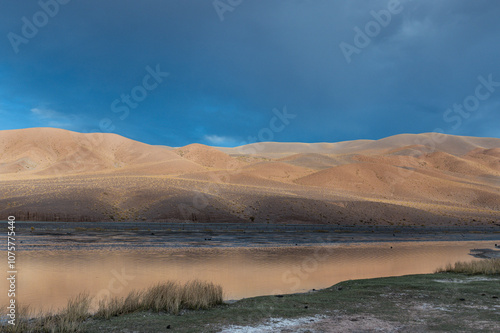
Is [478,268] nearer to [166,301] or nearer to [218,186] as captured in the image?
[166,301]

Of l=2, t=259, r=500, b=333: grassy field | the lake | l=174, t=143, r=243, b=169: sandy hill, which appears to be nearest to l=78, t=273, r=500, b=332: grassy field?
l=2, t=259, r=500, b=333: grassy field

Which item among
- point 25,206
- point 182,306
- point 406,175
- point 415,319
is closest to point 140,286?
point 182,306

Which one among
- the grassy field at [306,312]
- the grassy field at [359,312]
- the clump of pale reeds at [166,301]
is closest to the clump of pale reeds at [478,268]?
the grassy field at [359,312]

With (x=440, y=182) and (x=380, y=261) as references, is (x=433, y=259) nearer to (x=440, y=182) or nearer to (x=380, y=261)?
(x=380, y=261)

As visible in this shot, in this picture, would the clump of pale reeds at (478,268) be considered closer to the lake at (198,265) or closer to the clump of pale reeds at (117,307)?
the lake at (198,265)

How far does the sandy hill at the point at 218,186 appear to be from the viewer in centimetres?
5450

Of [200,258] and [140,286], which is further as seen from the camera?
[200,258]

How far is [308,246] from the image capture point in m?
29.4

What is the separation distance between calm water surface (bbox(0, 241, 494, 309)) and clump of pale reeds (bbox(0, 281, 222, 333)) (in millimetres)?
2097

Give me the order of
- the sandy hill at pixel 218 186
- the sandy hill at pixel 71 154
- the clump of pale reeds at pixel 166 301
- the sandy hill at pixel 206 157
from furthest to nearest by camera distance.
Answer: the sandy hill at pixel 206 157 < the sandy hill at pixel 71 154 < the sandy hill at pixel 218 186 < the clump of pale reeds at pixel 166 301

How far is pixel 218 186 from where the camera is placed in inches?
2891

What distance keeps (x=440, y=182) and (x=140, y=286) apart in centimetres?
11934

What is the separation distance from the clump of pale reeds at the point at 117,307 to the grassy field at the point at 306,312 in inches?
0.9

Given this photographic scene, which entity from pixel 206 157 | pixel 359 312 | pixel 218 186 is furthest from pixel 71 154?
pixel 359 312
